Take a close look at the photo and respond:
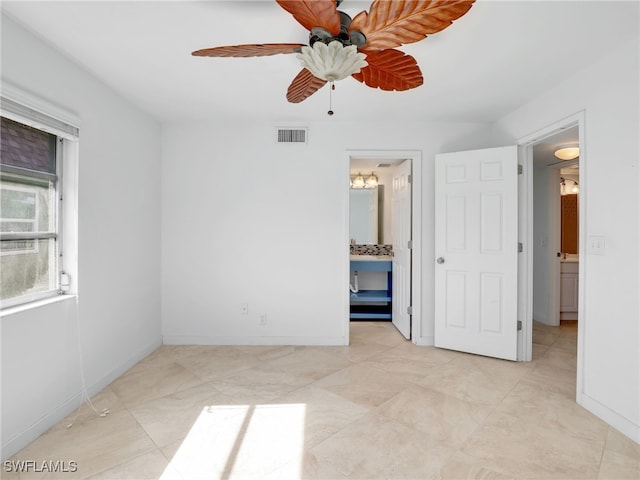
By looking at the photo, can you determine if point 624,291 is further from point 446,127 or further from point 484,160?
point 446,127

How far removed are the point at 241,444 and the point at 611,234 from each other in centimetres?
260

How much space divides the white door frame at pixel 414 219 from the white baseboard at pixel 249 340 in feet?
0.69

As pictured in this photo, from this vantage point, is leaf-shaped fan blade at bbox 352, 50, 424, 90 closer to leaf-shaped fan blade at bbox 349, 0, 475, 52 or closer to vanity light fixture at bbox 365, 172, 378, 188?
leaf-shaped fan blade at bbox 349, 0, 475, 52

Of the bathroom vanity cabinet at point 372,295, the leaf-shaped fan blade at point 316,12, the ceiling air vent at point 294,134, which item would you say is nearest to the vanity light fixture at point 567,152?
the bathroom vanity cabinet at point 372,295

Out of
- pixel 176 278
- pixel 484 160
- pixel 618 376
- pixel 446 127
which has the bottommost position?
pixel 618 376

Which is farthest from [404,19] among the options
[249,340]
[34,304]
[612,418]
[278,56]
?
[249,340]

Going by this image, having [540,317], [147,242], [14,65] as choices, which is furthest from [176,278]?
[540,317]

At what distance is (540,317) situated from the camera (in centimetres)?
416

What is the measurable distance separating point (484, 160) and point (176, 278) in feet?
11.0

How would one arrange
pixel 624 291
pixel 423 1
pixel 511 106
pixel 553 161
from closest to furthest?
pixel 423 1
pixel 624 291
pixel 511 106
pixel 553 161

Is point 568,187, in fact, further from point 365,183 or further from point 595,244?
point 595,244

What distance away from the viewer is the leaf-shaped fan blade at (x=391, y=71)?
1505 millimetres

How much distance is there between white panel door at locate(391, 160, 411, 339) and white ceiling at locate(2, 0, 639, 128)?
90cm

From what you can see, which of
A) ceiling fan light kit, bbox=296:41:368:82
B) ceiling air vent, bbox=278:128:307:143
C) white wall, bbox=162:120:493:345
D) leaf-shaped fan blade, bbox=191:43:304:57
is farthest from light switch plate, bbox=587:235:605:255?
ceiling air vent, bbox=278:128:307:143
